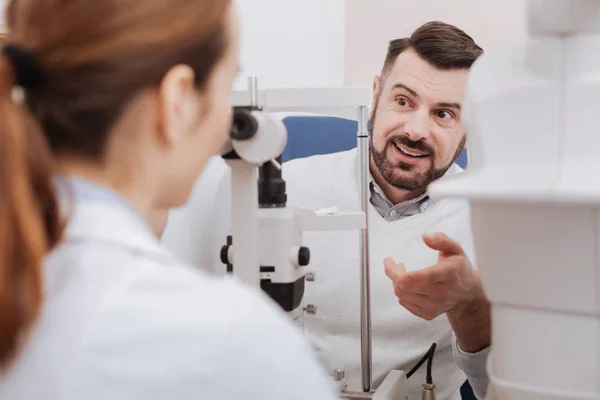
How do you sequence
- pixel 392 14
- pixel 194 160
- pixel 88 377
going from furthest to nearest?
pixel 392 14 < pixel 194 160 < pixel 88 377

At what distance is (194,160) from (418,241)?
1.26 meters

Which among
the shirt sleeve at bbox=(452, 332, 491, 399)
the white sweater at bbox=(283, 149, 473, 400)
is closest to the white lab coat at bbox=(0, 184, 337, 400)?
the shirt sleeve at bbox=(452, 332, 491, 399)

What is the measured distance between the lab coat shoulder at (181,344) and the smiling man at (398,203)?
3.51 ft

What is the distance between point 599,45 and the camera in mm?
779

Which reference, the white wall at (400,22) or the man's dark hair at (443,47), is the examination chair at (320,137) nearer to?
the man's dark hair at (443,47)

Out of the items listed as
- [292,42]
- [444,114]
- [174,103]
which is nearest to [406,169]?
[444,114]

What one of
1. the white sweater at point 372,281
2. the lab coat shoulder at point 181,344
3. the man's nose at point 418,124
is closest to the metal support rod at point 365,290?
the white sweater at point 372,281

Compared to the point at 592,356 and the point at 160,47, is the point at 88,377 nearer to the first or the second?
the point at 160,47

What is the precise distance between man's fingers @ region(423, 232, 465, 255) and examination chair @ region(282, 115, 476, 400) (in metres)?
0.88

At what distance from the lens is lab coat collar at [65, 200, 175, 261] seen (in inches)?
23.6

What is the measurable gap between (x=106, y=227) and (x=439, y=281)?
74cm

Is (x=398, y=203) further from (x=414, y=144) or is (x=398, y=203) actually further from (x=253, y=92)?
(x=253, y=92)

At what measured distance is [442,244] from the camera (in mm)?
1189

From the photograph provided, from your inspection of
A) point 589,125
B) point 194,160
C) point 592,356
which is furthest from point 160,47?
point 592,356
